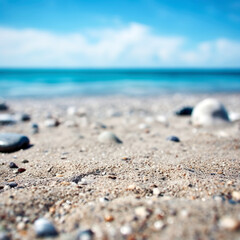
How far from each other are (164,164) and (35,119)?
347 centimetres

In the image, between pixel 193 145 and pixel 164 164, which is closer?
pixel 164 164

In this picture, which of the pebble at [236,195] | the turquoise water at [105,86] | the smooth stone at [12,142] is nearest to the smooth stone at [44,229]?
the pebble at [236,195]

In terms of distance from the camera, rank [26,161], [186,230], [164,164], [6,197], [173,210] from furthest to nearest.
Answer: [26,161] → [164,164] → [6,197] → [173,210] → [186,230]

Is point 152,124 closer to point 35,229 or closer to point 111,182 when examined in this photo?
point 111,182

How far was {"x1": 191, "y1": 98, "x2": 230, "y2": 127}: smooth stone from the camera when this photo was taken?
3570 mm

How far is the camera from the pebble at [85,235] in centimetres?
104

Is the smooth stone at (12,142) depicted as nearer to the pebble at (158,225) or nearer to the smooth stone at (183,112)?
the pebble at (158,225)

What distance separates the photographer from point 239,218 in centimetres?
105

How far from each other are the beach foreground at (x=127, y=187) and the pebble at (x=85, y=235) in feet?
0.07

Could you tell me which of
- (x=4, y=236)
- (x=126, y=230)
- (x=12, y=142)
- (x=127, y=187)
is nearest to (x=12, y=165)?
(x=12, y=142)

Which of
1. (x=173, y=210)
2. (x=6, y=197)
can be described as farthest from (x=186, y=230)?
(x=6, y=197)

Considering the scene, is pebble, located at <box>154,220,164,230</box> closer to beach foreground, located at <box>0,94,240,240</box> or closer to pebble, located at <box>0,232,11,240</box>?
beach foreground, located at <box>0,94,240,240</box>

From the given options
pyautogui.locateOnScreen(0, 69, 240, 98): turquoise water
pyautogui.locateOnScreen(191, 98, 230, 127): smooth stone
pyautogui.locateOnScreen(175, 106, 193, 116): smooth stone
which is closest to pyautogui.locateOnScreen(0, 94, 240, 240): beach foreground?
pyautogui.locateOnScreen(191, 98, 230, 127): smooth stone

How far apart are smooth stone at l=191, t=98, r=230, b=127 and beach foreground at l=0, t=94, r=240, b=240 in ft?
1.77
